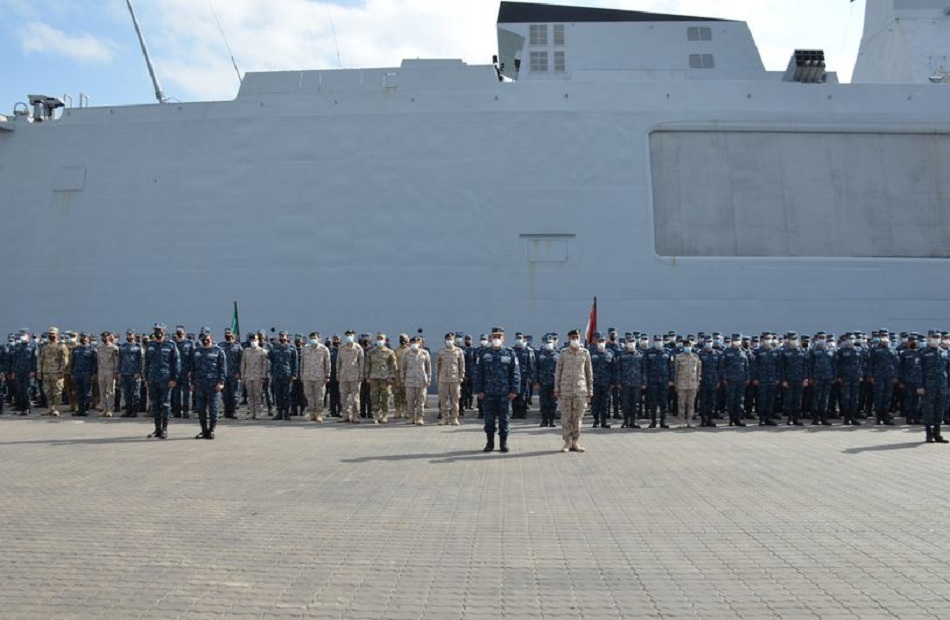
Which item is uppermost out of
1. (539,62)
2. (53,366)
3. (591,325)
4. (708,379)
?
(539,62)

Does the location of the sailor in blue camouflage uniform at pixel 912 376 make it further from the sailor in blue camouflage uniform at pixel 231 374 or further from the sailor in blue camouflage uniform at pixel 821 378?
the sailor in blue camouflage uniform at pixel 231 374

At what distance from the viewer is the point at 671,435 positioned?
9.96 metres

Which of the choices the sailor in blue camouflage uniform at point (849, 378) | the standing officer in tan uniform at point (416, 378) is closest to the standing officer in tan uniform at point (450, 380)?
the standing officer in tan uniform at point (416, 378)

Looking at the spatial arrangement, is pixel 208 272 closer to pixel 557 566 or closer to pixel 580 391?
pixel 580 391

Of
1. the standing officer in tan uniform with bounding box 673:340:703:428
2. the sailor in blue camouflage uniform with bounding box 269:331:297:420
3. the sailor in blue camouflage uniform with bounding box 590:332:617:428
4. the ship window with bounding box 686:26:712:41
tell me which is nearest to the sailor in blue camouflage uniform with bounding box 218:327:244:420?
the sailor in blue camouflage uniform with bounding box 269:331:297:420

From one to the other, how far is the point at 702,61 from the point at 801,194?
14.4 feet

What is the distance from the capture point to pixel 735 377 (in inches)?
450

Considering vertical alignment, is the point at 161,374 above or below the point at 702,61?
below

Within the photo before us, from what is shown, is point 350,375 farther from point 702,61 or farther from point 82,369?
point 702,61

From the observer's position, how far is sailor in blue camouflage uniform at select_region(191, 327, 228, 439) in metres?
9.36

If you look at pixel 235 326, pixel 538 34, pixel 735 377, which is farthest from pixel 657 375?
pixel 538 34

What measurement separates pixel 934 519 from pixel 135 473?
6.50m

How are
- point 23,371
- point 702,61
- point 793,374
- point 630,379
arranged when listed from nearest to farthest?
1. point 630,379
2. point 793,374
3. point 23,371
4. point 702,61

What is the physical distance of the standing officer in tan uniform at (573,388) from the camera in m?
8.36
